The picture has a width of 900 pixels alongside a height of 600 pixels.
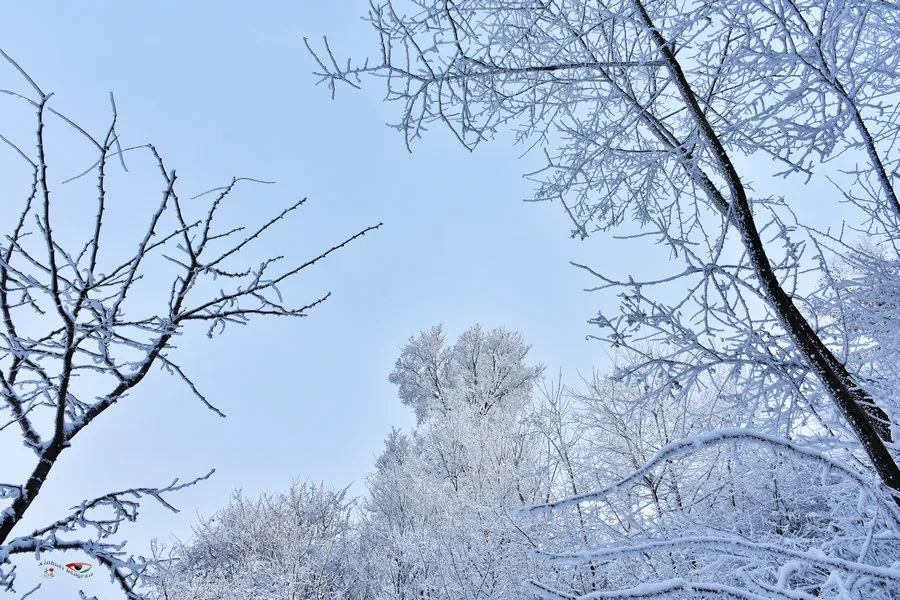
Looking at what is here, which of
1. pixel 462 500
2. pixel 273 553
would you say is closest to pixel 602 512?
pixel 462 500

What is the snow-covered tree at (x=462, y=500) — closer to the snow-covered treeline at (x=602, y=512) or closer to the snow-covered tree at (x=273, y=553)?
the snow-covered treeline at (x=602, y=512)

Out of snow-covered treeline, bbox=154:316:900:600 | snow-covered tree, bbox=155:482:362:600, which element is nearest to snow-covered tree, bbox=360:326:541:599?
snow-covered treeline, bbox=154:316:900:600

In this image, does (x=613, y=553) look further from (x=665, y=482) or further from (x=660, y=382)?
(x=665, y=482)

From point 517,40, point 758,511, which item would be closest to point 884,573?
point 517,40

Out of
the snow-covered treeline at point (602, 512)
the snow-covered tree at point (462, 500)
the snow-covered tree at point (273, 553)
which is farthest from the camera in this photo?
the snow-covered tree at point (273, 553)

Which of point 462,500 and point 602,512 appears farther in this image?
point 462,500

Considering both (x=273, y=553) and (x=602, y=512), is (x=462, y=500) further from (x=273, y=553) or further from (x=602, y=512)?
(x=273, y=553)

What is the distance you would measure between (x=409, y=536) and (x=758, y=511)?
16.8ft

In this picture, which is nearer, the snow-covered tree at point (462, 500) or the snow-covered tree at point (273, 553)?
the snow-covered tree at point (462, 500)

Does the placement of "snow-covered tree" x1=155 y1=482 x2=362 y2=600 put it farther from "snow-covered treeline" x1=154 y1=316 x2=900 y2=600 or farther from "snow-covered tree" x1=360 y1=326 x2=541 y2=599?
"snow-covered tree" x1=360 y1=326 x2=541 y2=599

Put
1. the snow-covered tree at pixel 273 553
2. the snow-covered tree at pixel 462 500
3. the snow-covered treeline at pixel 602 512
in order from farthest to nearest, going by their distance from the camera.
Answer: the snow-covered tree at pixel 273 553 → the snow-covered tree at pixel 462 500 → the snow-covered treeline at pixel 602 512

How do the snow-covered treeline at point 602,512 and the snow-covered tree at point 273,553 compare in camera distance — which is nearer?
the snow-covered treeline at point 602,512

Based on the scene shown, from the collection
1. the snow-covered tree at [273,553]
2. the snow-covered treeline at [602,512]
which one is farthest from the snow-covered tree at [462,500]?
the snow-covered tree at [273,553]

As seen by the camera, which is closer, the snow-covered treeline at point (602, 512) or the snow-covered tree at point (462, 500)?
the snow-covered treeline at point (602, 512)
